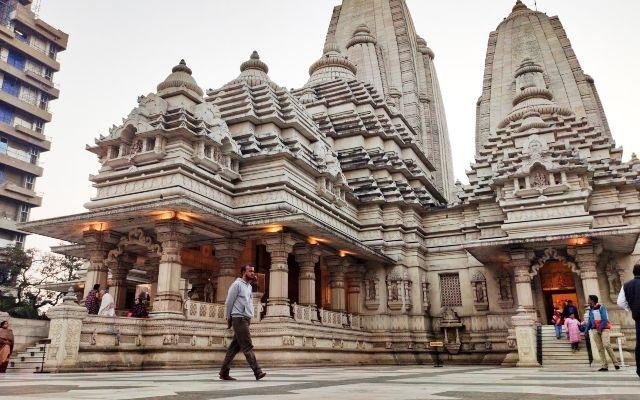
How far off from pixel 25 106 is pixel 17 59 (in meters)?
5.40

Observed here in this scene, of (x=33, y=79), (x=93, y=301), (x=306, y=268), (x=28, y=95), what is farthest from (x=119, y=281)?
(x=33, y=79)

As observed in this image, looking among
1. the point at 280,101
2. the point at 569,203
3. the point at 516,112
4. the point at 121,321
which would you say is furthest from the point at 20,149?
the point at 569,203

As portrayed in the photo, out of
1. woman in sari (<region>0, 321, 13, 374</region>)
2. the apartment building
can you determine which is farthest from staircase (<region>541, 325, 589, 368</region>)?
the apartment building

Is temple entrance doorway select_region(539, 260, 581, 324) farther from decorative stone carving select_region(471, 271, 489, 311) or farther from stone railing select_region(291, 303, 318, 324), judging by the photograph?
stone railing select_region(291, 303, 318, 324)

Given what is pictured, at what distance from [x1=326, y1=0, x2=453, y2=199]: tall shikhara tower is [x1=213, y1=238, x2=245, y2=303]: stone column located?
27068 millimetres

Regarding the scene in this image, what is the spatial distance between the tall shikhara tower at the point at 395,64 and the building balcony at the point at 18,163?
32.1 m

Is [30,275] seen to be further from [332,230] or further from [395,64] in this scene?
[395,64]

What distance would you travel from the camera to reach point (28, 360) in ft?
40.1

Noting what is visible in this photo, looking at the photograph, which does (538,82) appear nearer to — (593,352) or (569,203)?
(569,203)

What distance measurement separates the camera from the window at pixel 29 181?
48.3 metres

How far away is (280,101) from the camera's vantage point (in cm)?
2448

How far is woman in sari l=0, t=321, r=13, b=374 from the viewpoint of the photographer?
11.3 metres

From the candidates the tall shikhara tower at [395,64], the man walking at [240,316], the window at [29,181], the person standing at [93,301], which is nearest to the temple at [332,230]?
the person standing at [93,301]

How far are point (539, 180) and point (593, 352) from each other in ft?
32.8
